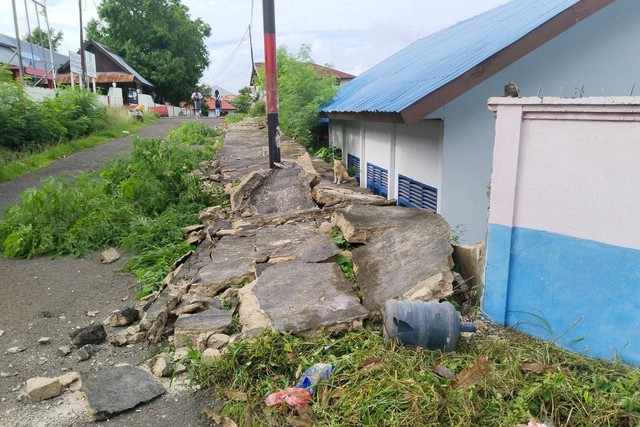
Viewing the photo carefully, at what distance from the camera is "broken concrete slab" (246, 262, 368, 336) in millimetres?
3338

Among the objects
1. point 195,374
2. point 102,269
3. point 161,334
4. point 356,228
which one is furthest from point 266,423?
point 102,269

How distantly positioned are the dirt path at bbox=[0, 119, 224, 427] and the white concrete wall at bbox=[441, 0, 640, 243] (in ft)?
11.1

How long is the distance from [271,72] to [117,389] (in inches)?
204

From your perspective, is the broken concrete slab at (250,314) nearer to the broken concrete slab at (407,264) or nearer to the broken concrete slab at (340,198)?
the broken concrete slab at (407,264)

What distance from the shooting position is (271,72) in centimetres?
712

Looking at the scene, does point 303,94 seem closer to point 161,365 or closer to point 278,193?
point 278,193

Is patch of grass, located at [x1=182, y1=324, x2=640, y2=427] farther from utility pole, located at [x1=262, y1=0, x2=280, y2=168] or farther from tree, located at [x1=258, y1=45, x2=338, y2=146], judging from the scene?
tree, located at [x1=258, y1=45, x2=338, y2=146]

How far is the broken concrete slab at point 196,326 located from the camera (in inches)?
136

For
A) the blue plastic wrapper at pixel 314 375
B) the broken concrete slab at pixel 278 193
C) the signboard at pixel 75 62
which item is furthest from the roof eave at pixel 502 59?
the signboard at pixel 75 62

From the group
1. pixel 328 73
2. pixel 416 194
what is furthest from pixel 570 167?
pixel 328 73

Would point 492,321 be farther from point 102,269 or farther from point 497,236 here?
point 102,269

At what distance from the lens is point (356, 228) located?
15.1 ft

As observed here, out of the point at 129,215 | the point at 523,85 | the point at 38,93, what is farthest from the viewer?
the point at 38,93

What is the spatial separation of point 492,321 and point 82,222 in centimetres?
565
